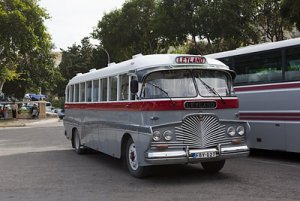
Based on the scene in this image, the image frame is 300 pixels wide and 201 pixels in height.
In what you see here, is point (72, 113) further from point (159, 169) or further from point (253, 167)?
point (253, 167)

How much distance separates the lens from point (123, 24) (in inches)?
1750

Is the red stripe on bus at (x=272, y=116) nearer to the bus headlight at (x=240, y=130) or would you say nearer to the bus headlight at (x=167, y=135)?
the bus headlight at (x=240, y=130)

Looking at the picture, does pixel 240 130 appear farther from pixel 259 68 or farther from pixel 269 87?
pixel 259 68

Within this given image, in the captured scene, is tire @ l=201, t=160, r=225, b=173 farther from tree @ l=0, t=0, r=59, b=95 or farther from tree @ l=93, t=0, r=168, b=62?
tree @ l=93, t=0, r=168, b=62

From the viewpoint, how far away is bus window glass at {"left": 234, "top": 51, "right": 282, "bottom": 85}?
1233cm

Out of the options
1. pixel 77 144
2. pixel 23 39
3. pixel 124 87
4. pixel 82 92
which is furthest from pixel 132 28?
pixel 124 87

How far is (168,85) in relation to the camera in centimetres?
945

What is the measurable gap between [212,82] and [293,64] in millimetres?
3047

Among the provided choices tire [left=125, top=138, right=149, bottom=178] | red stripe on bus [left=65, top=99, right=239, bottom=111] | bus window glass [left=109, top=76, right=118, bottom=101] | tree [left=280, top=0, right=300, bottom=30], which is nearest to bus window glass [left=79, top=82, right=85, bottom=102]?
bus window glass [left=109, top=76, right=118, bottom=101]

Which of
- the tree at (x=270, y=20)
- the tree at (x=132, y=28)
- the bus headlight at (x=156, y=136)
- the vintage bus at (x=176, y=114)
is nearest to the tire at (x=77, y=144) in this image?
the vintage bus at (x=176, y=114)

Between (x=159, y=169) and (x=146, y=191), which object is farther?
(x=159, y=169)

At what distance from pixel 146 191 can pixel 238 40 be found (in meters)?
23.2

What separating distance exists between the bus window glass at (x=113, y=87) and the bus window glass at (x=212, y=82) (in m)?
2.21

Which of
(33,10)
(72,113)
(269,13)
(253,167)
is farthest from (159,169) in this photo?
(33,10)
